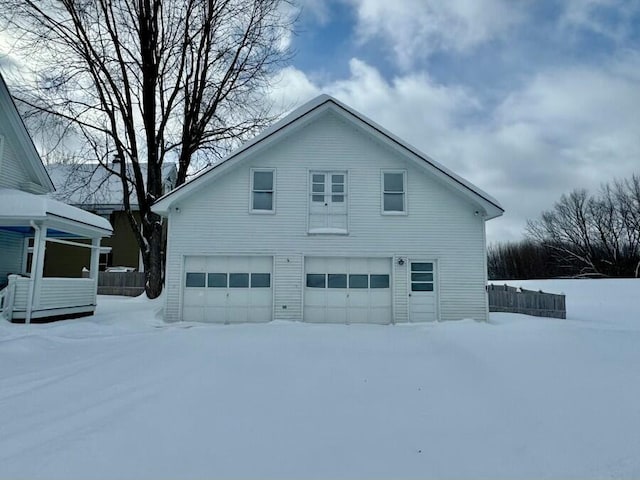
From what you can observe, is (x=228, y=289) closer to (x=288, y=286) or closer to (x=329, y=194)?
(x=288, y=286)

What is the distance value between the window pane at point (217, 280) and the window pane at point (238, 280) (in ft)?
0.59

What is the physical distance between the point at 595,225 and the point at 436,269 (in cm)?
3892

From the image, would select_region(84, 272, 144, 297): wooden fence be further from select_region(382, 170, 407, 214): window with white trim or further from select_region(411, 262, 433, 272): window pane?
select_region(411, 262, 433, 272): window pane

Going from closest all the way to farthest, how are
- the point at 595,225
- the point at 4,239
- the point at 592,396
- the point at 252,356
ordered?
the point at 592,396 < the point at 252,356 < the point at 4,239 < the point at 595,225

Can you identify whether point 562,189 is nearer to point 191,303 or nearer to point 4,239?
point 191,303

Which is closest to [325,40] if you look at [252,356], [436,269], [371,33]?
[371,33]

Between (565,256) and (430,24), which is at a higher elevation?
(430,24)

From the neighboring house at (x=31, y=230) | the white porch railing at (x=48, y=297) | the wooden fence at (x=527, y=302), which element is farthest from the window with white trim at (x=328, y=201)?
the wooden fence at (x=527, y=302)

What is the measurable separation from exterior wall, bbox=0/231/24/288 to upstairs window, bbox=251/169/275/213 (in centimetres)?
849

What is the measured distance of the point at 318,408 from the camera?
436 centimetres

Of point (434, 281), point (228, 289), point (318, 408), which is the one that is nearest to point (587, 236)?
point (434, 281)

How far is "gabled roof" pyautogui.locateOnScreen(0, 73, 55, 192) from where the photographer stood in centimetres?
1234

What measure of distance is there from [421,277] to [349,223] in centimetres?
278

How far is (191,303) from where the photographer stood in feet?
38.7
